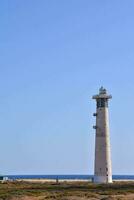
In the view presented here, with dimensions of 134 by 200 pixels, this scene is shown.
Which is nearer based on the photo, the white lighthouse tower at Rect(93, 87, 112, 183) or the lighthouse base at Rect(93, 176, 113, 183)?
the white lighthouse tower at Rect(93, 87, 112, 183)

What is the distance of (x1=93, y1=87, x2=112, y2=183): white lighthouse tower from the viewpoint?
6219 centimetres

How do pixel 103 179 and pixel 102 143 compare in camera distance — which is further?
pixel 103 179

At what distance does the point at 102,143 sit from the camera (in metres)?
62.5

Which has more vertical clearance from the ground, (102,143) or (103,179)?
(102,143)

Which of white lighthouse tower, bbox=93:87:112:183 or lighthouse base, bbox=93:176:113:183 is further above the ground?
white lighthouse tower, bbox=93:87:112:183

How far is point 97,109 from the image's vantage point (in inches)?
2539

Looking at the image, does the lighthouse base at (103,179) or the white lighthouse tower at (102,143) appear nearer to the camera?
the white lighthouse tower at (102,143)

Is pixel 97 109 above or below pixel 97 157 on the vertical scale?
above

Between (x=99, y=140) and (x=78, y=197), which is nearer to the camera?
(x=78, y=197)

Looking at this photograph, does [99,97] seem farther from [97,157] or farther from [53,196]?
[53,196]

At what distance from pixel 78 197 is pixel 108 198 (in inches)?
96.8

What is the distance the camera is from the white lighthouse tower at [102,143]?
62.2m

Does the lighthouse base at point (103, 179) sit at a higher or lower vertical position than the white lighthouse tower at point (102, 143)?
lower

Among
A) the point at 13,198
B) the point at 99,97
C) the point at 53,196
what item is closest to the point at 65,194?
the point at 53,196
